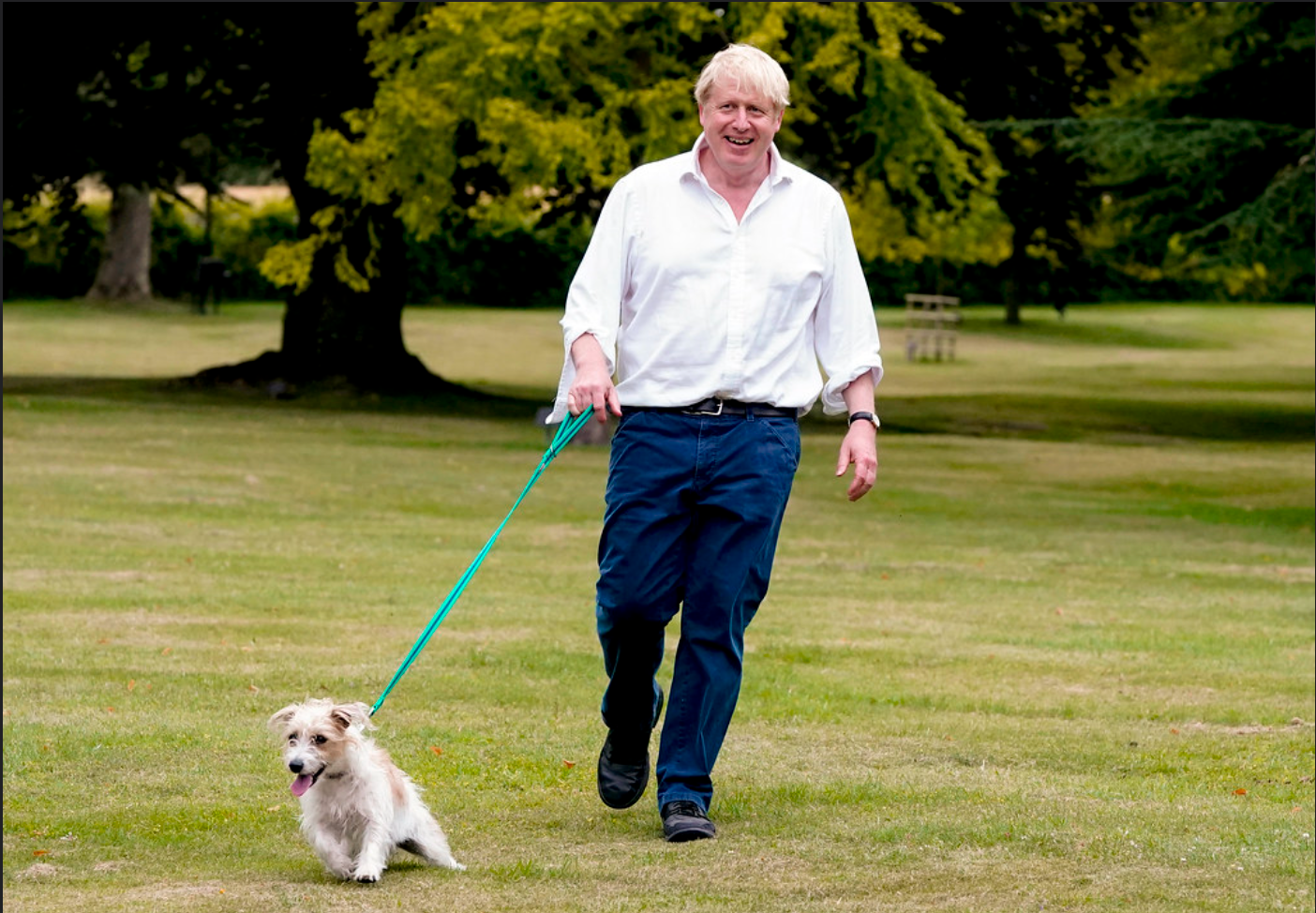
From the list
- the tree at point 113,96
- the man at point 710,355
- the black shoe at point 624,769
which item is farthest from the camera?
the tree at point 113,96

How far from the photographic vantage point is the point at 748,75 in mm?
5555

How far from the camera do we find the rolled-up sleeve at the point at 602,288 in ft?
18.4

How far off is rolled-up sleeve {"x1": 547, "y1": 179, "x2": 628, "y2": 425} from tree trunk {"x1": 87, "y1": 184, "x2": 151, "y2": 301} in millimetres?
53796

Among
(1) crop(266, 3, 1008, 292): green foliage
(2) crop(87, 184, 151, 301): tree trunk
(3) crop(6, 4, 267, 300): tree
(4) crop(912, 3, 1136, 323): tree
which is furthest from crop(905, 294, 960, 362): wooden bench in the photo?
(1) crop(266, 3, 1008, 292): green foliage

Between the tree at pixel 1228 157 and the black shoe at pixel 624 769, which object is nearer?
the black shoe at pixel 624 769

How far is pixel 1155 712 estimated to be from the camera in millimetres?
8891

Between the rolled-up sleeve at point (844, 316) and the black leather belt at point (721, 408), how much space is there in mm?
182

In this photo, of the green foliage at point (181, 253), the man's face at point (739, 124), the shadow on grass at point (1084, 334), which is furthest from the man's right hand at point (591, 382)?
the green foliage at point (181, 253)

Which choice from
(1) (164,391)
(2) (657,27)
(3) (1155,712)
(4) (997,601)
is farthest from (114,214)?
(3) (1155,712)

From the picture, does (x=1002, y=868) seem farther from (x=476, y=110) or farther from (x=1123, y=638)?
(x=476, y=110)

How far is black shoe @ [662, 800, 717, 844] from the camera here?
5.71 metres

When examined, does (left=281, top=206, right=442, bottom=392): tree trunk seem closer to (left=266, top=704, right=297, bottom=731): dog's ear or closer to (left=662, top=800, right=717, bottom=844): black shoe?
(left=662, top=800, right=717, bottom=844): black shoe

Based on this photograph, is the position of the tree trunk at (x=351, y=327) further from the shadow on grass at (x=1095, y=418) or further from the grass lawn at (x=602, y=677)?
the shadow on grass at (x=1095, y=418)

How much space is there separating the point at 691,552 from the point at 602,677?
11.6 ft
